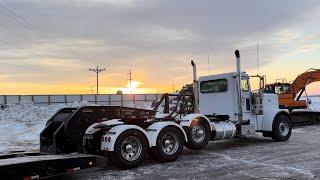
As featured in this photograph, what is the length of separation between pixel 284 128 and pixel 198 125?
172 inches

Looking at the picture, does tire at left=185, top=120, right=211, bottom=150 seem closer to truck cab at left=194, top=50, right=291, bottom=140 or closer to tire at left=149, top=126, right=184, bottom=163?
tire at left=149, top=126, right=184, bottom=163

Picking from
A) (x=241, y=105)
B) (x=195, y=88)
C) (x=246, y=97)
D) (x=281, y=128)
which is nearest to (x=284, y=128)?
(x=281, y=128)

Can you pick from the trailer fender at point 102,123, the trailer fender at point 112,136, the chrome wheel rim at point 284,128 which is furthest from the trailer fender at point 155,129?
the chrome wheel rim at point 284,128

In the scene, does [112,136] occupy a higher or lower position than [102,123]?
lower

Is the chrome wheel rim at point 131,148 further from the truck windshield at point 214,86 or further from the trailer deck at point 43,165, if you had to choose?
the truck windshield at point 214,86

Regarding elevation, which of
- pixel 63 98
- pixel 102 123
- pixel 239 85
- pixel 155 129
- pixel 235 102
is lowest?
pixel 155 129

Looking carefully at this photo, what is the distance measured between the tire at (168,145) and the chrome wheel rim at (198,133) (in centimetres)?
98

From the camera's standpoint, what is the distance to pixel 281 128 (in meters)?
16.4

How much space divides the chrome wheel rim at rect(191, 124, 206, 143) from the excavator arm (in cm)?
1300

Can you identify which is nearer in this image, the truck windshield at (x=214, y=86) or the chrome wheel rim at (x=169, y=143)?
the chrome wheel rim at (x=169, y=143)

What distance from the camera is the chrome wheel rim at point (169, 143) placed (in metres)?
A: 12.2

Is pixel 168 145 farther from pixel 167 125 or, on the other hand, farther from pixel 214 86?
pixel 214 86

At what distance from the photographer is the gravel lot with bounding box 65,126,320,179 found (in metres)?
10.3

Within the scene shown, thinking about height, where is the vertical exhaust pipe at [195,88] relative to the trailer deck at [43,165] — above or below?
above
